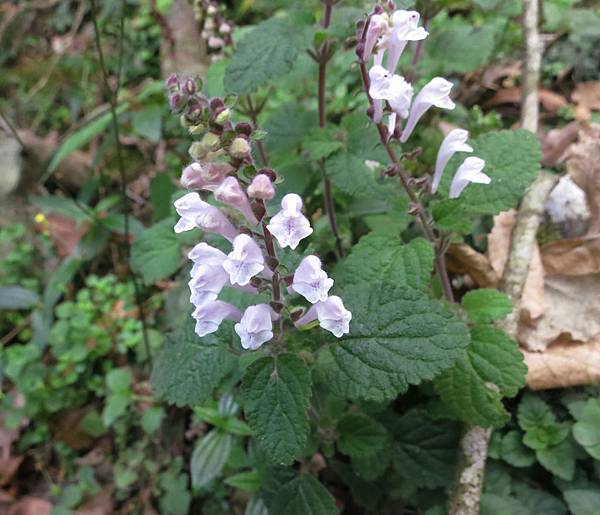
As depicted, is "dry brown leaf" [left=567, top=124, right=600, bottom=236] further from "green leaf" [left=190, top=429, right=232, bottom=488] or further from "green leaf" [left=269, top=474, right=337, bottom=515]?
"green leaf" [left=190, top=429, right=232, bottom=488]

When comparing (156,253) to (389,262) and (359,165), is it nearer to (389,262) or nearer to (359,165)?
(359,165)

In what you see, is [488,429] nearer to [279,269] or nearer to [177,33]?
[279,269]

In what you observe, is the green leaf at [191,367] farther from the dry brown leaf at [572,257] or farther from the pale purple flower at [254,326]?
the dry brown leaf at [572,257]

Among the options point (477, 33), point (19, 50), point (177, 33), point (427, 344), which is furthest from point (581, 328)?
point (19, 50)

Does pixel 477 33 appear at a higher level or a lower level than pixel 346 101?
higher

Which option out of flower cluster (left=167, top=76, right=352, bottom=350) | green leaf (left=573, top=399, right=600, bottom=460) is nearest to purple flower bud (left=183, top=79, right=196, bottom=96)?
flower cluster (left=167, top=76, right=352, bottom=350)

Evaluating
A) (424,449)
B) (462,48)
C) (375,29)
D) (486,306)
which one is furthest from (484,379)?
(462,48)
